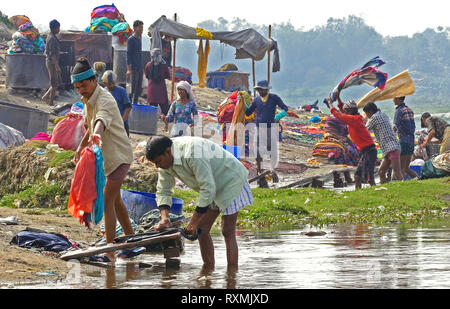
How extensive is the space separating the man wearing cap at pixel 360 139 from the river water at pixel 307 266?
4527mm

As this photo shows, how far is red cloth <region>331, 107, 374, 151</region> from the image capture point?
1498 centimetres

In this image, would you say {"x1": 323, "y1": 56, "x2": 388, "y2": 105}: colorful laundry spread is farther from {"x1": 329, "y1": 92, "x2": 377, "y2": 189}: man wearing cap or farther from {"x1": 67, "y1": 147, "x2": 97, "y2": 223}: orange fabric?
{"x1": 67, "y1": 147, "x2": 97, "y2": 223}: orange fabric

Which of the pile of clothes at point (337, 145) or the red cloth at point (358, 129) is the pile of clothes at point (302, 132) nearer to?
the pile of clothes at point (337, 145)

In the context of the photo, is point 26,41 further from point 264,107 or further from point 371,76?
point 371,76

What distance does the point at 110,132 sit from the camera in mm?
8305

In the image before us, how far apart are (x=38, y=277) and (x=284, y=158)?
14614 mm

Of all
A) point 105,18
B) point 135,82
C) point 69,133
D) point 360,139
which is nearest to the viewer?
point 69,133

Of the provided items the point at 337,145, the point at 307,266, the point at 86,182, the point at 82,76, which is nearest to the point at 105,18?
the point at 337,145

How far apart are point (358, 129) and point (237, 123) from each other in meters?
2.91

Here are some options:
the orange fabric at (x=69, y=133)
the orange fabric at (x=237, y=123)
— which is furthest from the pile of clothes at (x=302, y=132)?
the orange fabric at (x=69, y=133)

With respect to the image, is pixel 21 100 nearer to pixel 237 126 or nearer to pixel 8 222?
pixel 237 126

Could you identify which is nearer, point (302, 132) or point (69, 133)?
point (69, 133)

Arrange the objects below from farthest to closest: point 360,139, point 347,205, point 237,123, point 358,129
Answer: point 237,123 → point 360,139 → point 358,129 → point 347,205
